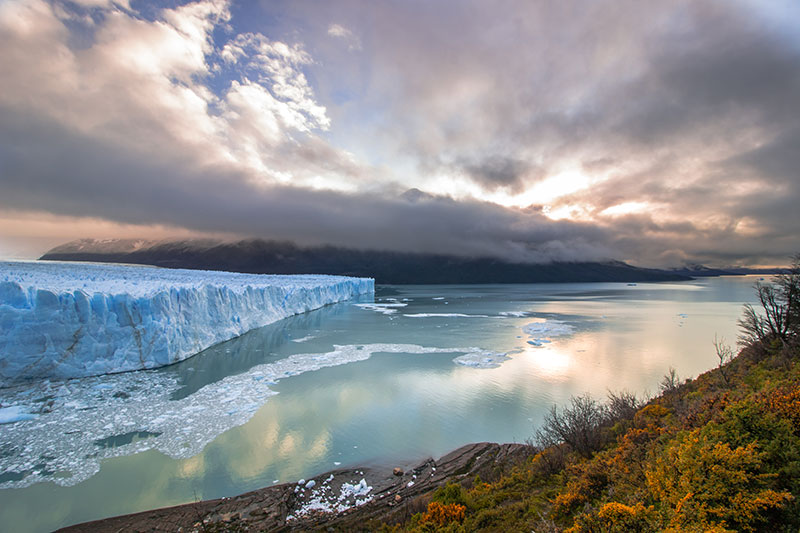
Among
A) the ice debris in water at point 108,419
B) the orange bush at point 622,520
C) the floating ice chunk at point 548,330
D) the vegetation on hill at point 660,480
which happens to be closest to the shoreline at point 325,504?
the vegetation on hill at point 660,480

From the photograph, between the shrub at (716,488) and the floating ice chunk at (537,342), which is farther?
the floating ice chunk at (537,342)

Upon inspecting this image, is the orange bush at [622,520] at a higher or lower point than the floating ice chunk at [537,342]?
higher

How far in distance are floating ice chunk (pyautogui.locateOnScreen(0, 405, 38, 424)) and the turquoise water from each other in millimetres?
1021

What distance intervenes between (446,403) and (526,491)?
511cm

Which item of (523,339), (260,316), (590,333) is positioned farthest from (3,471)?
(590,333)

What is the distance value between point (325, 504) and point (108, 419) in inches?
253

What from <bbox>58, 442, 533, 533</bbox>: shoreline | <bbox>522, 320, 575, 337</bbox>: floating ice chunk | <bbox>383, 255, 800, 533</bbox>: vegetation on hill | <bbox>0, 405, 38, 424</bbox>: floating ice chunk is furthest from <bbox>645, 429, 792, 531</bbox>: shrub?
<bbox>522, 320, 575, 337</bbox>: floating ice chunk

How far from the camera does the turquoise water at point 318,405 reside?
5.80 metres

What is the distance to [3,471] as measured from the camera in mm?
6020

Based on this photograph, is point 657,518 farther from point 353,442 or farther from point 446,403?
point 446,403

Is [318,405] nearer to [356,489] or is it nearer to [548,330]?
[356,489]

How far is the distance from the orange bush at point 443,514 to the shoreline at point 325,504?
66 cm

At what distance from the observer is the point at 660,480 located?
10.2ft

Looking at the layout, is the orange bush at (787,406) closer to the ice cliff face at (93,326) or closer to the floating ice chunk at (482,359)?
the floating ice chunk at (482,359)
